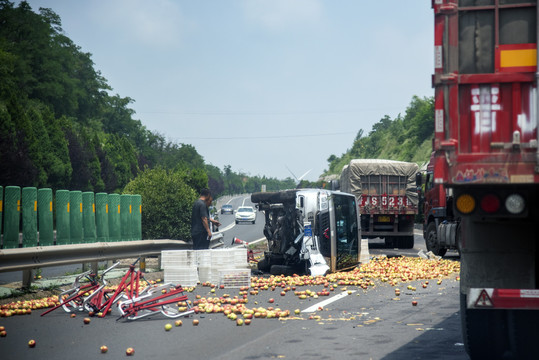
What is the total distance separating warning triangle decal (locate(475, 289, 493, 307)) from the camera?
20.2ft

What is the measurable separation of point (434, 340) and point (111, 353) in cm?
333

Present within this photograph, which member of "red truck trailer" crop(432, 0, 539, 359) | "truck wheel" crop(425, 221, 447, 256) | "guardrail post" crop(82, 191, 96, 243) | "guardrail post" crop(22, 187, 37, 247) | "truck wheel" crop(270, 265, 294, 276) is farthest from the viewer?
"truck wheel" crop(425, 221, 447, 256)

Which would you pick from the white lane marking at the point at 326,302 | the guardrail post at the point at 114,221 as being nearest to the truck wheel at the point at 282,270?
the white lane marking at the point at 326,302

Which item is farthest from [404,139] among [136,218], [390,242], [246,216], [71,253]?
[71,253]

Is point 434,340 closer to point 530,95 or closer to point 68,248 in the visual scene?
point 530,95

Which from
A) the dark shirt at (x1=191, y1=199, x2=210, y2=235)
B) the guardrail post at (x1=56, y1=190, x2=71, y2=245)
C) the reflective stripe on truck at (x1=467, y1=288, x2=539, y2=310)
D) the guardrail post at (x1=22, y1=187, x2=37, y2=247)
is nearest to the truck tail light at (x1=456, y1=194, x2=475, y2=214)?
the reflective stripe on truck at (x1=467, y1=288, x2=539, y2=310)

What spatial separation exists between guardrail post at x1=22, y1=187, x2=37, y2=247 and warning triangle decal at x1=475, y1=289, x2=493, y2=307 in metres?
12.8

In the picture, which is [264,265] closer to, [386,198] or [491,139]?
[491,139]

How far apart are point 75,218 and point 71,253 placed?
5.65 m

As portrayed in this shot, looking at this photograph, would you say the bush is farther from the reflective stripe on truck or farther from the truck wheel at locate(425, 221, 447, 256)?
the reflective stripe on truck

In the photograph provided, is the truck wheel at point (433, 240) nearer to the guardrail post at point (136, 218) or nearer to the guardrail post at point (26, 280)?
the guardrail post at point (136, 218)

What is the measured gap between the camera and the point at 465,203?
254 inches

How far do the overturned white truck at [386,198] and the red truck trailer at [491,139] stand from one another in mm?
22425

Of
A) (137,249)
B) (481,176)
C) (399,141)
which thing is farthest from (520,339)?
(399,141)
